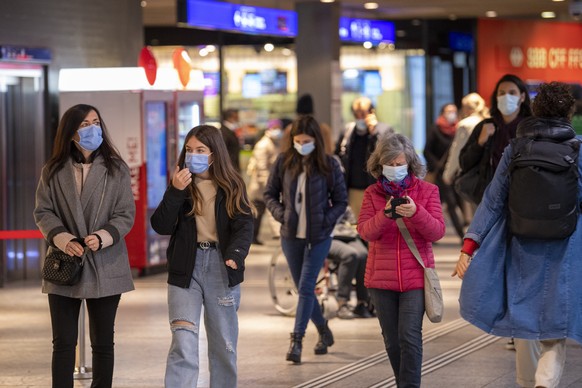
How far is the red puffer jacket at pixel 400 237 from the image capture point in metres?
6.54

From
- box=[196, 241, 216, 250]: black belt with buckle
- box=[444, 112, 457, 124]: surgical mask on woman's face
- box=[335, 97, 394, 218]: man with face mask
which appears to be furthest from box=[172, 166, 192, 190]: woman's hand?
box=[444, 112, 457, 124]: surgical mask on woman's face

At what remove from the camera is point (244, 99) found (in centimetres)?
2417

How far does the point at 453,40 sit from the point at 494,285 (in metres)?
20.9

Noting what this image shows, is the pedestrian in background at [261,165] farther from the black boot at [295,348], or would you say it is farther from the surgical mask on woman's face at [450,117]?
the black boot at [295,348]

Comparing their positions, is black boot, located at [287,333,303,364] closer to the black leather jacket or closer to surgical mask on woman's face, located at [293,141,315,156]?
surgical mask on woman's face, located at [293,141,315,156]

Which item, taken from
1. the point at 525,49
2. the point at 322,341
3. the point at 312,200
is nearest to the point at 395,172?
the point at 312,200

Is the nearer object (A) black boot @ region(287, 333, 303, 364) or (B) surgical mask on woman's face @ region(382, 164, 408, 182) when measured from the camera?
(B) surgical mask on woman's face @ region(382, 164, 408, 182)

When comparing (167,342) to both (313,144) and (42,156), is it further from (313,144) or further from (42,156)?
(42,156)

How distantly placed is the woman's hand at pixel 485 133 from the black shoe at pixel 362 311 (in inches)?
104

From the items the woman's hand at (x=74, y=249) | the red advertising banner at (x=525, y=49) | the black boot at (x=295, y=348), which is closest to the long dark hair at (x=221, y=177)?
the woman's hand at (x=74, y=249)

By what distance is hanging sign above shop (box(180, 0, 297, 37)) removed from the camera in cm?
1534

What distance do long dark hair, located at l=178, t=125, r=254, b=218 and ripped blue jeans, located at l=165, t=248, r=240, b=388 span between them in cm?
24

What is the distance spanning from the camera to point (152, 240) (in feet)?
46.0

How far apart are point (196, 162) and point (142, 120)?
24.3 ft
